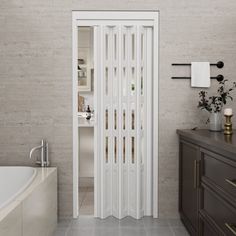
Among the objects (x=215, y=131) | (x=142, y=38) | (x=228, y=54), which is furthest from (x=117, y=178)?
(x=228, y=54)

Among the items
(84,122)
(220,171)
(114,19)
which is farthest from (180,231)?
(84,122)

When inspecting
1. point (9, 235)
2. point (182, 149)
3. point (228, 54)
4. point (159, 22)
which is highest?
point (159, 22)

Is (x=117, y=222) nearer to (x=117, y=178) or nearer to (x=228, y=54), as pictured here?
(x=117, y=178)

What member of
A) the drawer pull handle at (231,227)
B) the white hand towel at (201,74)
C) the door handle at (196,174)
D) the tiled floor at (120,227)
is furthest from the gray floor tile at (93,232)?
the white hand towel at (201,74)

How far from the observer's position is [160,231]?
3.10 metres

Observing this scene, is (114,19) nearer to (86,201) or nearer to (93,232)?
(93,232)

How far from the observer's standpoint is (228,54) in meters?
3.41

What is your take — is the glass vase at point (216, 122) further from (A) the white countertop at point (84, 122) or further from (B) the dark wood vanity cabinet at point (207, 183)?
(A) the white countertop at point (84, 122)

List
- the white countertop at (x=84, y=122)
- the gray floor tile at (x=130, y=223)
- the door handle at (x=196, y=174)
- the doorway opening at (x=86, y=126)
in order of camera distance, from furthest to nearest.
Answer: the white countertop at (x=84, y=122)
the doorway opening at (x=86, y=126)
the gray floor tile at (x=130, y=223)
the door handle at (x=196, y=174)

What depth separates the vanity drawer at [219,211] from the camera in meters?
1.83

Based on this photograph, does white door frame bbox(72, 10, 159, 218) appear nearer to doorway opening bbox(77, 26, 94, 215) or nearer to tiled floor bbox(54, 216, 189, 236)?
tiled floor bbox(54, 216, 189, 236)

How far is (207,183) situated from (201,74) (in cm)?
133

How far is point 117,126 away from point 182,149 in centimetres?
67

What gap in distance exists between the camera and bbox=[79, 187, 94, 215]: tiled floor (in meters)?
3.71
